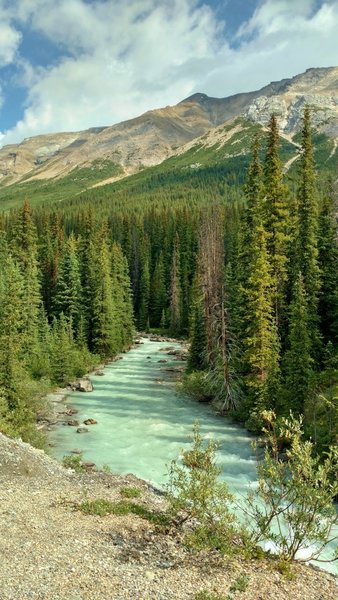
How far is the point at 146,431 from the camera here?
1257 inches

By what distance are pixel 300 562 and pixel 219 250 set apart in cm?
3428

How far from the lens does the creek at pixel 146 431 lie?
2542cm

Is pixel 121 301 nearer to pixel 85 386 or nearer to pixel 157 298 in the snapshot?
pixel 85 386

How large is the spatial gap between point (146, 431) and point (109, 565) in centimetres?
2017

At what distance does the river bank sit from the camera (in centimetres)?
1077

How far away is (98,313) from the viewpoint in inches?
2426

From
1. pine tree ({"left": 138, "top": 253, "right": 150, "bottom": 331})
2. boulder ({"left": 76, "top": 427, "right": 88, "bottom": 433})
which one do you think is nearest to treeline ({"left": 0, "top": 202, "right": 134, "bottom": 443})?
boulder ({"left": 76, "top": 427, "right": 88, "bottom": 433})

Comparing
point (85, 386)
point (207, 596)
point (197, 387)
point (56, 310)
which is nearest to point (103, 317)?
point (56, 310)

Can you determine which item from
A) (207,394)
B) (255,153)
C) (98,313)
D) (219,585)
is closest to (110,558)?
(219,585)

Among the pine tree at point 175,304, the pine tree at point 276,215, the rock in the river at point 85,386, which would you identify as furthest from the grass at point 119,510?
the pine tree at point 175,304

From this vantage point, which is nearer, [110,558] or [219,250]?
[110,558]

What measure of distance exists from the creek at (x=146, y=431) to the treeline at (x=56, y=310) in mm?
4205

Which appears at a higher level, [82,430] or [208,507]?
[208,507]

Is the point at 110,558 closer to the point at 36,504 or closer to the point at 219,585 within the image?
the point at 219,585
